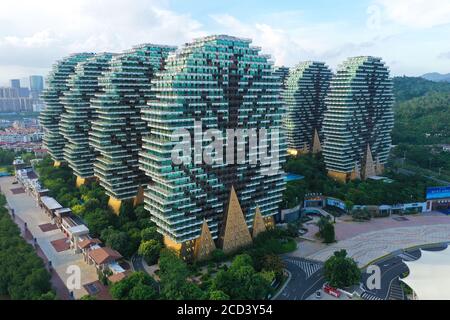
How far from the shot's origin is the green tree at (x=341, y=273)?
220ft

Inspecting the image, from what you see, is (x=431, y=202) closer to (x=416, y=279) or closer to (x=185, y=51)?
(x=416, y=279)

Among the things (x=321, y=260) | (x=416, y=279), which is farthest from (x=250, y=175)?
(x=416, y=279)

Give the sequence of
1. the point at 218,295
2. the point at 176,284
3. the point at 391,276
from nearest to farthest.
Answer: the point at 218,295, the point at 176,284, the point at 391,276

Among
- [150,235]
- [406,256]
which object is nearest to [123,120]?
[150,235]

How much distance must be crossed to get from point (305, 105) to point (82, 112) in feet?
312

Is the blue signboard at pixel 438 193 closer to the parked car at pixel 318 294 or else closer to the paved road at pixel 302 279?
the paved road at pixel 302 279

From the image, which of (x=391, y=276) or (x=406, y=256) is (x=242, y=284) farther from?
(x=406, y=256)

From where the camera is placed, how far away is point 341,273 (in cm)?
6744

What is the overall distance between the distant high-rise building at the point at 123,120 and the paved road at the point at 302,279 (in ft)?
170

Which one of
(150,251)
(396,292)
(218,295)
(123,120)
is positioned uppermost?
(123,120)

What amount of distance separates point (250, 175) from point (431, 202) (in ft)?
221

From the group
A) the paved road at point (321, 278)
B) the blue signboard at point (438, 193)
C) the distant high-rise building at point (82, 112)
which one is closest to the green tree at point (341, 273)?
the paved road at point (321, 278)

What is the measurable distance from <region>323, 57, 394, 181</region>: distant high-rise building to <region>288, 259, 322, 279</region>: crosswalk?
58.8m

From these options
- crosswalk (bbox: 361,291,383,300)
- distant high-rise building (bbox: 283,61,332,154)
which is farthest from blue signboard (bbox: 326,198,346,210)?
crosswalk (bbox: 361,291,383,300)
